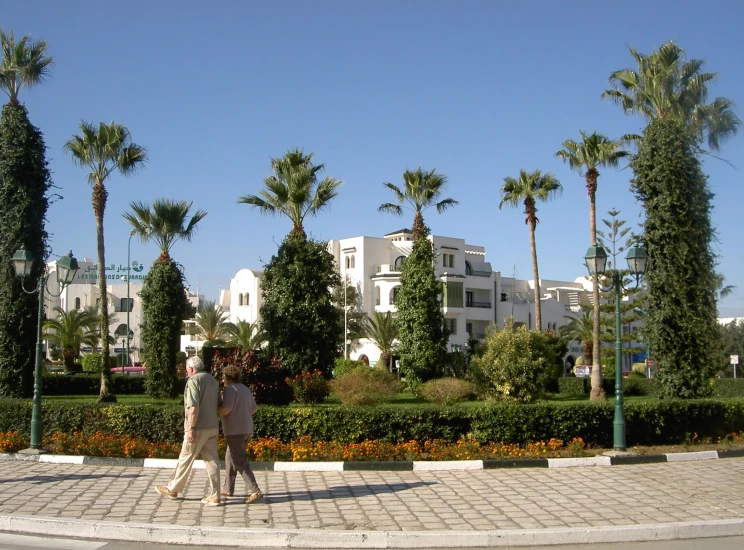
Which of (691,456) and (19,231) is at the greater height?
(19,231)

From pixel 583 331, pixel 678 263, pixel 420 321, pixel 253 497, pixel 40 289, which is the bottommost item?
pixel 253 497

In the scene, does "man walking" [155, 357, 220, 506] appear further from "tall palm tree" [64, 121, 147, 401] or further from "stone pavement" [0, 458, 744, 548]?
"tall palm tree" [64, 121, 147, 401]

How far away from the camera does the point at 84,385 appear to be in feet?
116

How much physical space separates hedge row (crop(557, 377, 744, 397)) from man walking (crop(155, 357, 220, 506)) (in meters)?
23.6

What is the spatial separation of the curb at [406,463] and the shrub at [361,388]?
823 centimetres

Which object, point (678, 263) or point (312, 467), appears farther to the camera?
point (678, 263)

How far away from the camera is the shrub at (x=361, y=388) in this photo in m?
20.4

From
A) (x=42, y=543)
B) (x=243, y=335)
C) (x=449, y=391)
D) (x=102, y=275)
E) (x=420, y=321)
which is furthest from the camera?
(x=243, y=335)

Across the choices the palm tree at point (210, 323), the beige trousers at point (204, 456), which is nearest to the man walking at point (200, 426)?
the beige trousers at point (204, 456)

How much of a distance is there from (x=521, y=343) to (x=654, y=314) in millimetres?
3929

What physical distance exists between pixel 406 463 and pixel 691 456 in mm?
5436

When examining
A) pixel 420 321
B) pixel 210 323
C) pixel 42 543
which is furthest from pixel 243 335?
pixel 42 543

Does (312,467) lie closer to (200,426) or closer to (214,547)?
(200,426)

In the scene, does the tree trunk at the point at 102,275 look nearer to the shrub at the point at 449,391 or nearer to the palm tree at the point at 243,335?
the shrub at the point at 449,391
